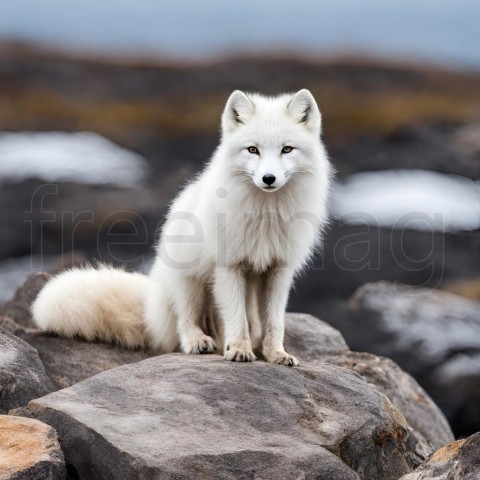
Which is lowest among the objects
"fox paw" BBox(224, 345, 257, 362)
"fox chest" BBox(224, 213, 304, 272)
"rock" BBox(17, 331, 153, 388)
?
"rock" BBox(17, 331, 153, 388)

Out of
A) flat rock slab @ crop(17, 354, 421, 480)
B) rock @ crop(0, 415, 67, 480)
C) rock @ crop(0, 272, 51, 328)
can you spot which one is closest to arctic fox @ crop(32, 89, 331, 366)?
flat rock slab @ crop(17, 354, 421, 480)

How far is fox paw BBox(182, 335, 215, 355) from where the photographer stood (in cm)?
402

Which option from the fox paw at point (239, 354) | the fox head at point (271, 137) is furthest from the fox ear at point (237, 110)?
the fox paw at point (239, 354)

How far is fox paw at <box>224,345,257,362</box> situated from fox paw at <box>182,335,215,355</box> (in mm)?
332

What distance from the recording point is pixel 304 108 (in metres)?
3.77

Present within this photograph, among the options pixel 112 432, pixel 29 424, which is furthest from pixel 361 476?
pixel 29 424

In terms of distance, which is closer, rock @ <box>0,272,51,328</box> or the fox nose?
the fox nose

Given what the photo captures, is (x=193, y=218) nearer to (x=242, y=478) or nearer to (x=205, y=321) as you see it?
(x=205, y=321)

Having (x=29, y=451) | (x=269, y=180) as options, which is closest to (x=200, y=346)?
(x=269, y=180)

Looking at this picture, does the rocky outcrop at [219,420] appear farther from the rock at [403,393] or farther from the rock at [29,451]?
the rock at [403,393]

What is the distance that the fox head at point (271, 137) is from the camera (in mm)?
3584

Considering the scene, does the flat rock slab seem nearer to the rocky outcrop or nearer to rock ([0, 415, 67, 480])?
the rocky outcrop

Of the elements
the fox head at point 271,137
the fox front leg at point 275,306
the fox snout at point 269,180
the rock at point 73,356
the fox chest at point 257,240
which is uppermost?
the fox head at point 271,137

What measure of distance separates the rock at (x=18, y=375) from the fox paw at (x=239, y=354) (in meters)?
0.84
